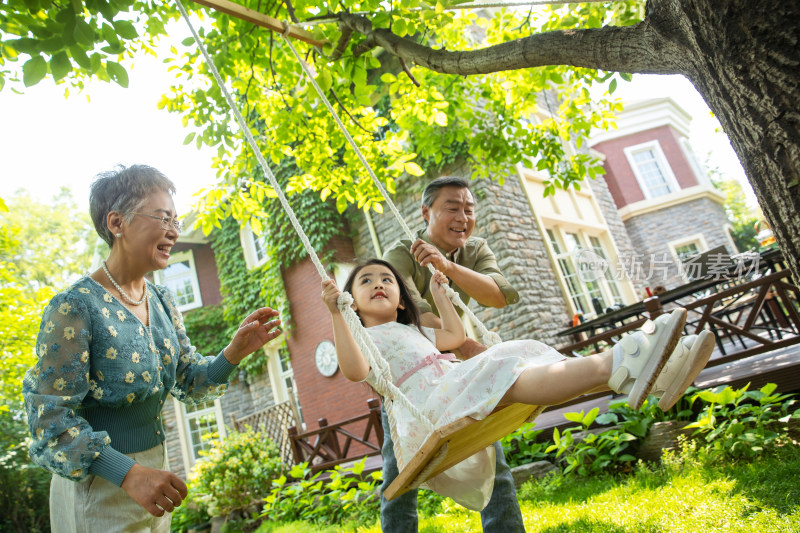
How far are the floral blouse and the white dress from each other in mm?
810

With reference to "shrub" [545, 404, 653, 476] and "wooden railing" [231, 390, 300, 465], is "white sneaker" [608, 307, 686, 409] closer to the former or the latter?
"shrub" [545, 404, 653, 476]

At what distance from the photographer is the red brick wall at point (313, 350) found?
9.34 meters

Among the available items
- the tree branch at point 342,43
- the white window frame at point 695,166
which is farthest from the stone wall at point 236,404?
the white window frame at point 695,166

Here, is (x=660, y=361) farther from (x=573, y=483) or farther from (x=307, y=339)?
(x=307, y=339)

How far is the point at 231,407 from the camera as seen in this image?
13.1m

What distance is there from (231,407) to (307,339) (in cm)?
438

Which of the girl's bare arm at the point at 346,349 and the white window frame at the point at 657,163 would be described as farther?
the white window frame at the point at 657,163

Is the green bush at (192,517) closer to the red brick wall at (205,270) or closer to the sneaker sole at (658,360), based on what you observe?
the red brick wall at (205,270)

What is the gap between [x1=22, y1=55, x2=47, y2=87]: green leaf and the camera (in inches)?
88.9

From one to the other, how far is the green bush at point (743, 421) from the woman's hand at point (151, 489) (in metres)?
3.16

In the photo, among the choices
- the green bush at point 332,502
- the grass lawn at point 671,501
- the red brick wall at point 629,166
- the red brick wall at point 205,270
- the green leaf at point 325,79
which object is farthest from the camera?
the red brick wall at point 629,166

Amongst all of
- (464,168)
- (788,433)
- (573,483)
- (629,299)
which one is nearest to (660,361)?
(788,433)

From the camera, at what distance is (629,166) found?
17.5m

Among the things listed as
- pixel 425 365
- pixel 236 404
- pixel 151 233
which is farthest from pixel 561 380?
pixel 236 404
